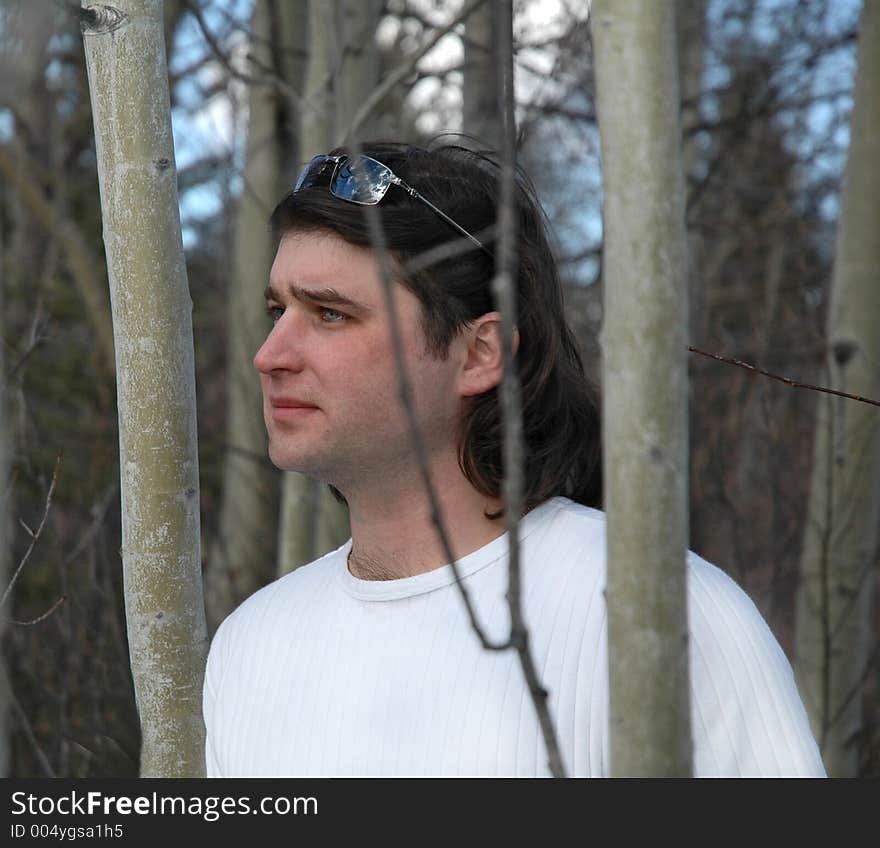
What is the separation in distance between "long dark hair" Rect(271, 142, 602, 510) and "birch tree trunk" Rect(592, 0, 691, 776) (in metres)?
0.83

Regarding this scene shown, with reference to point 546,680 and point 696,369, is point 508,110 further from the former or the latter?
point 696,369

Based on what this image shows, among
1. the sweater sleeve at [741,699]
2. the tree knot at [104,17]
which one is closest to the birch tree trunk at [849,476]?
the sweater sleeve at [741,699]

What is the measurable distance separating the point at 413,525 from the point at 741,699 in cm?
66

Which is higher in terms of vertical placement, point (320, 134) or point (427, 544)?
point (320, 134)

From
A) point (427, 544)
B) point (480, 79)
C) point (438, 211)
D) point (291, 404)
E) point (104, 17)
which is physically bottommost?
point (427, 544)

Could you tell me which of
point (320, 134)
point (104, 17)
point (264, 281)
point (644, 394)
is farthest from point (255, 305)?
point (644, 394)

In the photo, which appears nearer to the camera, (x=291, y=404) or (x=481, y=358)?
(x=291, y=404)

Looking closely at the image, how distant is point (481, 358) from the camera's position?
6.68 ft

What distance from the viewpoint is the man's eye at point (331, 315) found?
6.30 feet

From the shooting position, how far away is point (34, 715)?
12.8 ft

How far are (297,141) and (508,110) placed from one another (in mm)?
3703

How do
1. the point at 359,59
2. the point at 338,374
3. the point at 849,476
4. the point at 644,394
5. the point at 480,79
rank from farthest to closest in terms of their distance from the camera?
the point at 480,79
the point at 359,59
the point at 849,476
the point at 338,374
the point at 644,394

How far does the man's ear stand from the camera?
6.63ft

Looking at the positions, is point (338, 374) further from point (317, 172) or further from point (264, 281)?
point (264, 281)
